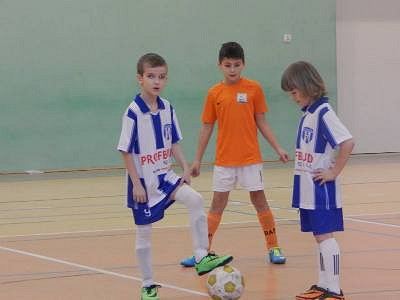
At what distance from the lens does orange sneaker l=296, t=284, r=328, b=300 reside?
5363 millimetres

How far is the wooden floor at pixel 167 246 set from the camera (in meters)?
5.93

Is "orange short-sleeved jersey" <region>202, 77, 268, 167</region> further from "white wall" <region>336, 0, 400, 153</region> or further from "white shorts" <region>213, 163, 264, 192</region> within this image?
"white wall" <region>336, 0, 400, 153</region>

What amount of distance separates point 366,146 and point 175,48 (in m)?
4.38

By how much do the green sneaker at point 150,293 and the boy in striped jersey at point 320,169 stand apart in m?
0.89

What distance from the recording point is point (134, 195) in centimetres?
561

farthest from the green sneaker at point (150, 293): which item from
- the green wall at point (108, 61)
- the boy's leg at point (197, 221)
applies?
the green wall at point (108, 61)

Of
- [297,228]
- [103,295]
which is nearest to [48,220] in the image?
[297,228]

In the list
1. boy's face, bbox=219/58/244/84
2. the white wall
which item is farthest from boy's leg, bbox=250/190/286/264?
the white wall

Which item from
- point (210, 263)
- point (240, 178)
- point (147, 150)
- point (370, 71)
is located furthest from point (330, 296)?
point (370, 71)

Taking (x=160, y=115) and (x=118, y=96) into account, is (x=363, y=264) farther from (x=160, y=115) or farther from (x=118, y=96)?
(x=118, y=96)

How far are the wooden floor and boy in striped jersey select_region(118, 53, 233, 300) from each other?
37cm

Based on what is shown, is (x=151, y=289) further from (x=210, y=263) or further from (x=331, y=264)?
(x=331, y=264)

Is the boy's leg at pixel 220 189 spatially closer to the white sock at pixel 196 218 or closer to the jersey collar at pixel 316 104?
the white sock at pixel 196 218

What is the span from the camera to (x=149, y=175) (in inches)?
223
